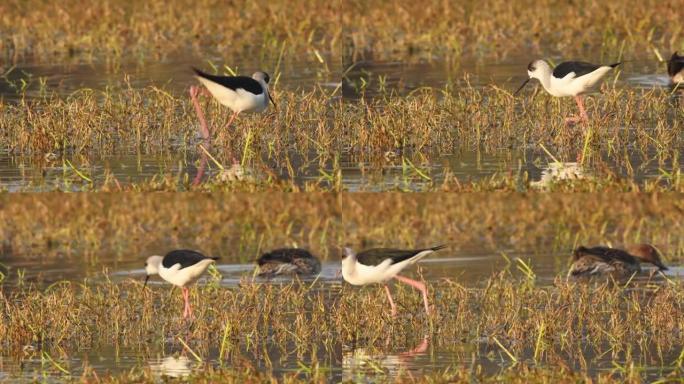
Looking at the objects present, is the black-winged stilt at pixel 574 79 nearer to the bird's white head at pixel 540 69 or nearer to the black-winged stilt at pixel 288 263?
the bird's white head at pixel 540 69

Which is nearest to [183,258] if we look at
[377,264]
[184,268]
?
[184,268]

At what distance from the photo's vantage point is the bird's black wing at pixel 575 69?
14875mm

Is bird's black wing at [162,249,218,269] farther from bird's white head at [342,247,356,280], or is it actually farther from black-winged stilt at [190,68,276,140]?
bird's white head at [342,247,356,280]

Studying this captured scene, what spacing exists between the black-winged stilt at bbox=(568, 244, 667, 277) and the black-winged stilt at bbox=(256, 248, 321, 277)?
2.80m

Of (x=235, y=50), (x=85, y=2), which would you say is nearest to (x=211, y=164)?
(x=235, y=50)

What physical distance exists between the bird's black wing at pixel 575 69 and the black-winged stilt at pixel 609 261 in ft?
6.92

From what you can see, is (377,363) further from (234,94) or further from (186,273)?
(234,94)

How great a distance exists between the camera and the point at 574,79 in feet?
48.9

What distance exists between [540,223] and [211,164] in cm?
583

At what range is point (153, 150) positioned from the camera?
14.9 m

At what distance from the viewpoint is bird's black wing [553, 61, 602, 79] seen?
1488 cm

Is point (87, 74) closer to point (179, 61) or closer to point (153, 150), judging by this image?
point (179, 61)

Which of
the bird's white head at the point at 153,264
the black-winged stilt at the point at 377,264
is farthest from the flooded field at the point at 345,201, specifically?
the bird's white head at the point at 153,264

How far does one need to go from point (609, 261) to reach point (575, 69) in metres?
2.39
